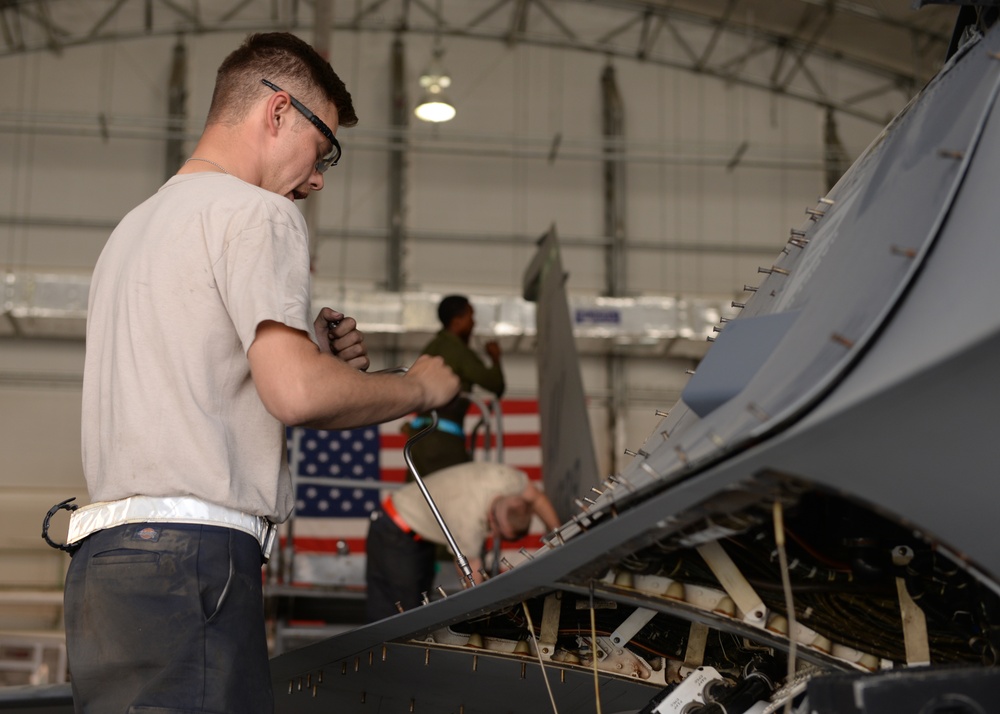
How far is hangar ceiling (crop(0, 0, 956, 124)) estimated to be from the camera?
1689 cm

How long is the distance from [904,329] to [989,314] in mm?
97

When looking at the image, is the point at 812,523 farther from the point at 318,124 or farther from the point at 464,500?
the point at 464,500

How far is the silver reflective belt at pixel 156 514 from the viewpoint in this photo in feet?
5.37

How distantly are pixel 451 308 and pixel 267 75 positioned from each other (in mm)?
5189

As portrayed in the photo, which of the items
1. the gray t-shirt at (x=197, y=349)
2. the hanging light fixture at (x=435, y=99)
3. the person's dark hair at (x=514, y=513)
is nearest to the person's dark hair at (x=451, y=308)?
the person's dark hair at (x=514, y=513)

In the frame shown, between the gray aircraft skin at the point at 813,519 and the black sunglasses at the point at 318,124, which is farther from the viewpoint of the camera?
the black sunglasses at the point at 318,124

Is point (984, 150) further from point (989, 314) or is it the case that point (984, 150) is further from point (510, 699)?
point (510, 699)

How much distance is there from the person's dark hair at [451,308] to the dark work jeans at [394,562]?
80.2 inches

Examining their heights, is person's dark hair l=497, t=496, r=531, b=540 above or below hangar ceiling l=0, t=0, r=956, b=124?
below

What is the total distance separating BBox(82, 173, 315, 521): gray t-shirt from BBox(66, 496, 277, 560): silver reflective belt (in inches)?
0.6

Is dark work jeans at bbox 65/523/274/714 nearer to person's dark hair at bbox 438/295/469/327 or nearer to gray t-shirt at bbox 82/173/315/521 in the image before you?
gray t-shirt at bbox 82/173/315/521

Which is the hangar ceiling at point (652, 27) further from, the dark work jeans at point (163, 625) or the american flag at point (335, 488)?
the dark work jeans at point (163, 625)

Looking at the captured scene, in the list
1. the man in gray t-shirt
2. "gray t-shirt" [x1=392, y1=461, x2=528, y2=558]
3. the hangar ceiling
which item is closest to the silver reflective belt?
the man in gray t-shirt

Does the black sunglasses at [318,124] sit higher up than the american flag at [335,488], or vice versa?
the black sunglasses at [318,124]
